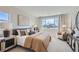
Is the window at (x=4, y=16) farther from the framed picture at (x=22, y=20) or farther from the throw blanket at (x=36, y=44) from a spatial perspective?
the throw blanket at (x=36, y=44)

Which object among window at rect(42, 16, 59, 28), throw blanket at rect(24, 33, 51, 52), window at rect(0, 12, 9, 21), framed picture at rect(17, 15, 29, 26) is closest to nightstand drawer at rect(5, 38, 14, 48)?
throw blanket at rect(24, 33, 51, 52)

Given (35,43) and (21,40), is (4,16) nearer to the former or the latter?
(21,40)

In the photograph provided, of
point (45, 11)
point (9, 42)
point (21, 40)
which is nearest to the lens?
point (9, 42)

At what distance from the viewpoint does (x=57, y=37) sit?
509cm

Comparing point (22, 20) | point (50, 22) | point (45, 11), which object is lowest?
point (50, 22)

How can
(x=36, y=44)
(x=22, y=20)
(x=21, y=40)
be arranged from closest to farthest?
(x=36, y=44) → (x=21, y=40) → (x=22, y=20)

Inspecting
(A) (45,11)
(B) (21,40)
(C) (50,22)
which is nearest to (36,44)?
(B) (21,40)

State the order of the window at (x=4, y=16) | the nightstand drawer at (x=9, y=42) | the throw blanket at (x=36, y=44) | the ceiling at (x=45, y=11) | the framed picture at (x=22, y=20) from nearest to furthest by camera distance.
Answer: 1. the throw blanket at (x=36, y=44)
2. the nightstand drawer at (x=9, y=42)
3. the window at (x=4, y=16)
4. the ceiling at (x=45, y=11)
5. the framed picture at (x=22, y=20)

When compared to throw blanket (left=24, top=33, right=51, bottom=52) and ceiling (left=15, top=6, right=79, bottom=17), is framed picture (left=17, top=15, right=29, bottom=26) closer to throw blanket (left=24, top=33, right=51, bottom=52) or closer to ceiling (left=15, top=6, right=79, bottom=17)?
ceiling (left=15, top=6, right=79, bottom=17)

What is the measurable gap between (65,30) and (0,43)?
353 cm

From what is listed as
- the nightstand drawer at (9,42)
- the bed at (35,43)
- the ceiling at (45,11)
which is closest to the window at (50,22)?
the ceiling at (45,11)
